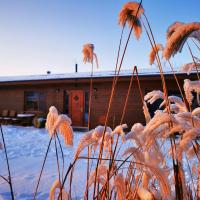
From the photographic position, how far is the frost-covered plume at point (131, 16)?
4.49 ft

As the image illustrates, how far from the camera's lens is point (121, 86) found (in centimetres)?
1451

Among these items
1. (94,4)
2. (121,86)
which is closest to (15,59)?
(94,4)

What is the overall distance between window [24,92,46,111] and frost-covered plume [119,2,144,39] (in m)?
15.6

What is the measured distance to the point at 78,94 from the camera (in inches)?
627

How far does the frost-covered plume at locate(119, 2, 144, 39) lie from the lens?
4.49 feet

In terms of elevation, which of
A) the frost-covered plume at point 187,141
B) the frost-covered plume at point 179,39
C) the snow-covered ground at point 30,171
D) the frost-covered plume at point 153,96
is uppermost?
the frost-covered plume at point 179,39

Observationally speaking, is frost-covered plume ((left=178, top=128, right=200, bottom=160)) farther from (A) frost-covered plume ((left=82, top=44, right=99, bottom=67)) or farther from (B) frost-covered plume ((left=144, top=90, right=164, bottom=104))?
(A) frost-covered plume ((left=82, top=44, right=99, bottom=67))

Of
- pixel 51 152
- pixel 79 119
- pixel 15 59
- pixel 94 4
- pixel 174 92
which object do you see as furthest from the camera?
pixel 79 119

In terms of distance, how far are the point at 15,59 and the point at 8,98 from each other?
25.2 feet

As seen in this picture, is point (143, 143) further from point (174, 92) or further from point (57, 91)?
point (57, 91)

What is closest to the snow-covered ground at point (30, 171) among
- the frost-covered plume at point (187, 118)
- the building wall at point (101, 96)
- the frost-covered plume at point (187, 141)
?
the frost-covered plume at point (187, 118)

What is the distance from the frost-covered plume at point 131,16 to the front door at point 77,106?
14326 millimetres

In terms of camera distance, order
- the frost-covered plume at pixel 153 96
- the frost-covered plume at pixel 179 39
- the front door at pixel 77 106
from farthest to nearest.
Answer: the front door at pixel 77 106, the frost-covered plume at pixel 153 96, the frost-covered plume at pixel 179 39

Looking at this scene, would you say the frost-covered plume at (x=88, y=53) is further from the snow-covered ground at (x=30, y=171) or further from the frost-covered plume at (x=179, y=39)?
the snow-covered ground at (x=30, y=171)
